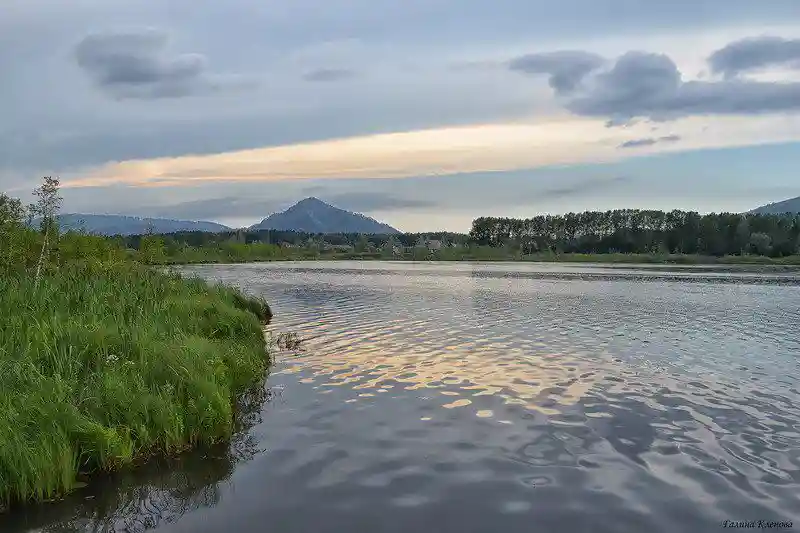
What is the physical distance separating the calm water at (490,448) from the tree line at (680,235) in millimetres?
141454

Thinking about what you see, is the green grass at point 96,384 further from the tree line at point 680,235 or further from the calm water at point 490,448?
the tree line at point 680,235

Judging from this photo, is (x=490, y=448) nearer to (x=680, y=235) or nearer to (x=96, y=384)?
(x=96, y=384)

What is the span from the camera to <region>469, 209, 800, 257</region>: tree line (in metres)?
148

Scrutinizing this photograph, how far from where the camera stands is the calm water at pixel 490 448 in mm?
9703

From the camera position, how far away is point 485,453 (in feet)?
40.7

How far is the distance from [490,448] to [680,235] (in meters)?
170

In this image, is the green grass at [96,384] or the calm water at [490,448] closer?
the calm water at [490,448]

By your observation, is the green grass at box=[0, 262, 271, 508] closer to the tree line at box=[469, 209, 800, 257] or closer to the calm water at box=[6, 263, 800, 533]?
the calm water at box=[6, 263, 800, 533]

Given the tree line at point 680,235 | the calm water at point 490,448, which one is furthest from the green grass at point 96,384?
the tree line at point 680,235

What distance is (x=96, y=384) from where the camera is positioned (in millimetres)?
12320

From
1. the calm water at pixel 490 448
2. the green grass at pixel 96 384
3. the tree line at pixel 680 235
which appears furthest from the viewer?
the tree line at pixel 680 235

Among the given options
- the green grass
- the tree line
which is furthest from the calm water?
the tree line

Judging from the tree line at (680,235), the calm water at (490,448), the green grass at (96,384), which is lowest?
the calm water at (490,448)

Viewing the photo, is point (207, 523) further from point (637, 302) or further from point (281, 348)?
point (637, 302)
